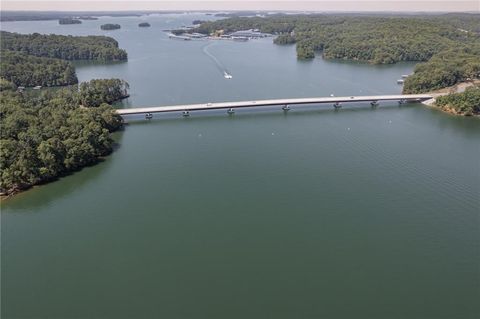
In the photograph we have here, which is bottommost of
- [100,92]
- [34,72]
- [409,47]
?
[100,92]

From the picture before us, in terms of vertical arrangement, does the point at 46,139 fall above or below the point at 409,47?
below

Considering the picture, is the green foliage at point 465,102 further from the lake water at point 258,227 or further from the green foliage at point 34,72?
the green foliage at point 34,72

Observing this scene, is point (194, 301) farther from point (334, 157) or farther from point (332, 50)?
point (332, 50)

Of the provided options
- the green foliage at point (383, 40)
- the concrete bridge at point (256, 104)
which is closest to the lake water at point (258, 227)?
the concrete bridge at point (256, 104)

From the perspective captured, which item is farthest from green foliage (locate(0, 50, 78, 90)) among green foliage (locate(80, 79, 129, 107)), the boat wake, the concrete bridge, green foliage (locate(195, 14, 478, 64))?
green foliage (locate(195, 14, 478, 64))

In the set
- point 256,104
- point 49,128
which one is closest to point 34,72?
point 49,128

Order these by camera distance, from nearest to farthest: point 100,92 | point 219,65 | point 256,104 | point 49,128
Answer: point 49,128 → point 256,104 → point 100,92 → point 219,65

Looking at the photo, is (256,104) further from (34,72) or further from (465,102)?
(34,72)

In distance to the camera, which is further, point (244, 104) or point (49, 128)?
point (244, 104)
